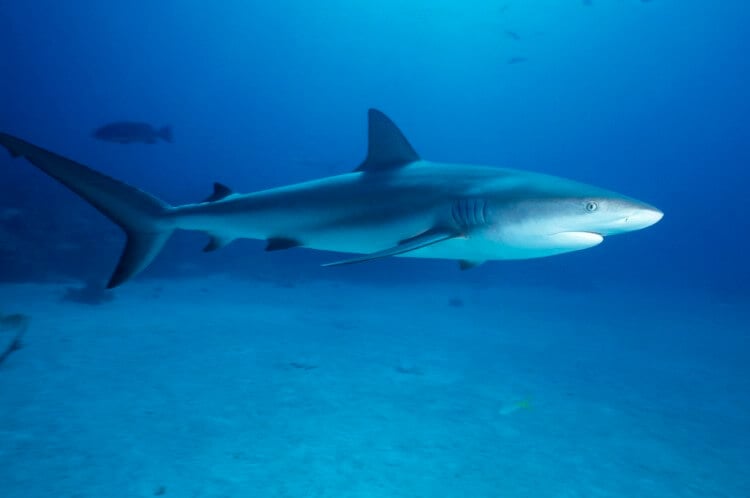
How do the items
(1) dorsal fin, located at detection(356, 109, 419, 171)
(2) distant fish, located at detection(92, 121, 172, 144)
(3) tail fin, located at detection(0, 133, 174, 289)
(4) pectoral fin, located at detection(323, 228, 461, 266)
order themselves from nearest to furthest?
(4) pectoral fin, located at detection(323, 228, 461, 266) < (3) tail fin, located at detection(0, 133, 174, 289) < (1) dorsal fin, located at detection(356, 109, 419, 171) < (2) distant fish, located at detection(92, 121, 172, 144)

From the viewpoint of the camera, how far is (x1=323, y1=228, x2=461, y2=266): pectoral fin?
8.72 ft

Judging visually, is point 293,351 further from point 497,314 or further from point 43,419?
point 497,314

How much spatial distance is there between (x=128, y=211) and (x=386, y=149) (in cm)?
239

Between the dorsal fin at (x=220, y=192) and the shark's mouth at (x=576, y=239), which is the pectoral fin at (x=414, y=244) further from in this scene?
the dorsal fin at (x=220, y=192)

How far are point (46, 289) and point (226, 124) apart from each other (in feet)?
626

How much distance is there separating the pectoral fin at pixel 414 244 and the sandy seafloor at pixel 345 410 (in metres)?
2.34

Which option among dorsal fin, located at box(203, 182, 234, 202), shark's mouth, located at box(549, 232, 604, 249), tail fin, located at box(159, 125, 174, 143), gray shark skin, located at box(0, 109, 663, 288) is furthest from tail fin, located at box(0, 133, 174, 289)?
tail fin, located at box(159, 125, 174, 143)

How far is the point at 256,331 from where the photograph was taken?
10.2 metres

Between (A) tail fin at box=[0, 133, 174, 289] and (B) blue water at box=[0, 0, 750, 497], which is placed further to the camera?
(B) blue water at box=[0, 0, 750, 497]

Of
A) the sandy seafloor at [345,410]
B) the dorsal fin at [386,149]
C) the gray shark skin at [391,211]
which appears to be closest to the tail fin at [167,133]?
the sandy seafloor at [345,410]

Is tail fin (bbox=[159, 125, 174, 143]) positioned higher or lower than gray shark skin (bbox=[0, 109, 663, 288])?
higher

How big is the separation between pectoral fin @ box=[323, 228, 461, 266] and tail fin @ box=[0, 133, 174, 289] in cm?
196

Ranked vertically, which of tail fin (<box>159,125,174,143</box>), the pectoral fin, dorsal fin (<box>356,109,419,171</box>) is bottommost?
the pectoral fin

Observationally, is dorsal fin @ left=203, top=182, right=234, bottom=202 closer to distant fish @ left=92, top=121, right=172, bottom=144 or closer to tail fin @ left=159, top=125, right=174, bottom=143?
distant fish @ left=92, top=121, right=172, bottom=144
